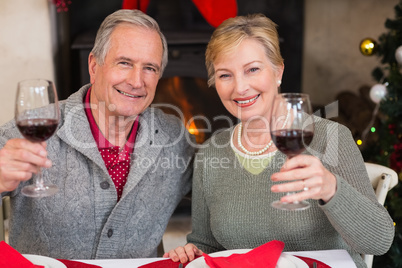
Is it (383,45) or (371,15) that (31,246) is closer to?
(383,45)

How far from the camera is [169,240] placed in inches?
114

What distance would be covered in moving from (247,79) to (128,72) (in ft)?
1.35

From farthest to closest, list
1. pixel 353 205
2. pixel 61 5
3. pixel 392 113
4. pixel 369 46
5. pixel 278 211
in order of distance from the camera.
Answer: pixel 61 5 → pixel 369 46 → pixel 392 113 → pixel 278 211 → pixel 353 205

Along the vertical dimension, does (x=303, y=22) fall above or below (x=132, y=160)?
above

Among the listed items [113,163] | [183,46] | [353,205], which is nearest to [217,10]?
[183,46]

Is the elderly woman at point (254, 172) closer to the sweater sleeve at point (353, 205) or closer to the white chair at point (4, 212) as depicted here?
the sweater sleeve at point (353, 205)

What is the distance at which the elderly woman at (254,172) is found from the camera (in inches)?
53.8

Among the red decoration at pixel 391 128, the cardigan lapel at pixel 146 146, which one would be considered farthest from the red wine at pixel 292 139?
the red decoration at pixel 391 128

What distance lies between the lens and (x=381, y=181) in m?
1.55

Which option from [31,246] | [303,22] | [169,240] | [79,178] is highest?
[303,22]

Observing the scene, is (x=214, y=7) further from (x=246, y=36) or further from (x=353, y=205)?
(x=353, y=205)

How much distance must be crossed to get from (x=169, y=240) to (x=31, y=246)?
1363 millimetres

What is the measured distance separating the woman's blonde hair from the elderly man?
0.25 metres

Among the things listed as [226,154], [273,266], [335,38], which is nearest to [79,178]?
[226,154]
